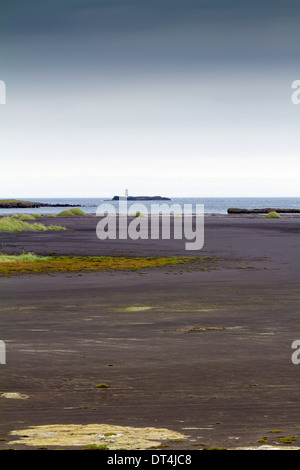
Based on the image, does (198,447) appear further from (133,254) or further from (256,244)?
(256,244)

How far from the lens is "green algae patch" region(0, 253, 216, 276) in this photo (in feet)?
96.8

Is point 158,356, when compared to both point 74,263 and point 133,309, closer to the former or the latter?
point 133,309

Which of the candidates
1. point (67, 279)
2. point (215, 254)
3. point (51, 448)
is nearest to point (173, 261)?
point (215, 254)

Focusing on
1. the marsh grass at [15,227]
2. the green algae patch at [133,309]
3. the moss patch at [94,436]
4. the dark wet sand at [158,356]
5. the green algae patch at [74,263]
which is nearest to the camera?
the moss patch at [94,436]

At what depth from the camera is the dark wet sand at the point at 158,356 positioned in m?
8.56

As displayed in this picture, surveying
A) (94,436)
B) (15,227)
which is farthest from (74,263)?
(15,227)

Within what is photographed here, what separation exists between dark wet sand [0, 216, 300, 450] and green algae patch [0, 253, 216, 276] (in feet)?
13.6

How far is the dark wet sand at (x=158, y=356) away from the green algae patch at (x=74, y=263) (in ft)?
13.6

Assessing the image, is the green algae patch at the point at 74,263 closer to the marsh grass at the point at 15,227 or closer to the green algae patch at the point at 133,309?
the green algae patch at the point at 133,309

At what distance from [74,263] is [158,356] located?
67.9 feet

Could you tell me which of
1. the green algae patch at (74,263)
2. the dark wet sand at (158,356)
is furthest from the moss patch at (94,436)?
the green algae patch at (74,263)

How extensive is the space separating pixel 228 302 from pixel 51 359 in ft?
27.0

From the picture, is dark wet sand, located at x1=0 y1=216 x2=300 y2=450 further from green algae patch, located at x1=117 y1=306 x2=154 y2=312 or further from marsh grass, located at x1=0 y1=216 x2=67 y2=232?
marsh grass, located at x1=0 y1=216 x2=67 y2=232

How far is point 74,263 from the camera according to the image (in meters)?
32.6
